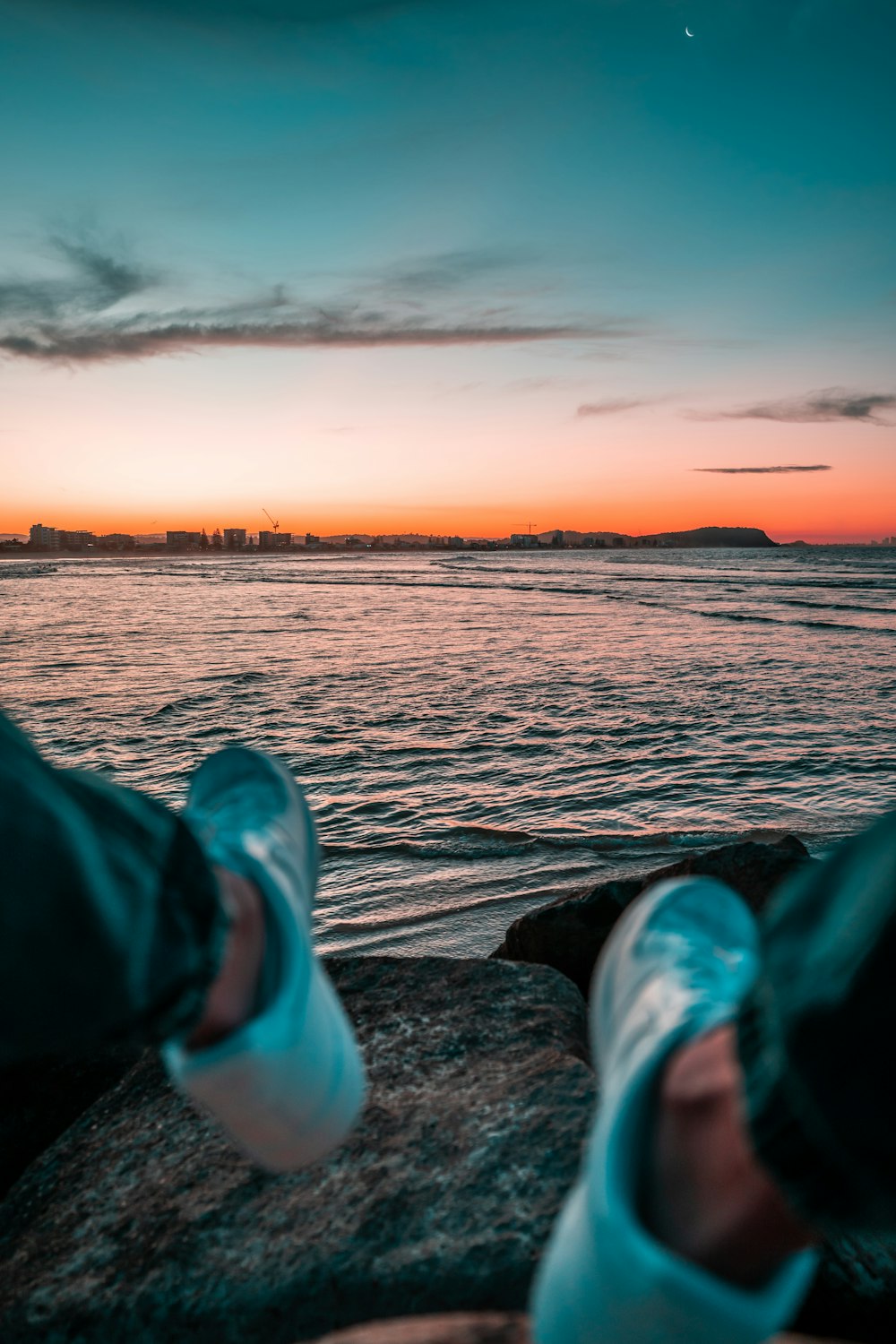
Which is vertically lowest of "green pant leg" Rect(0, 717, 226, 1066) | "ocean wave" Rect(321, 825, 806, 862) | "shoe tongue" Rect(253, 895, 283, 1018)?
"ocean wave" Rect(321, 825, 806, 862)

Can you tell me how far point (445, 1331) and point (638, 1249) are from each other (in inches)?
21.9

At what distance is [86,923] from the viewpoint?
3.18ft

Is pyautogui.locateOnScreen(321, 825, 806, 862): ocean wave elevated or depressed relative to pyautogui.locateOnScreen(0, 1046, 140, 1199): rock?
depressed

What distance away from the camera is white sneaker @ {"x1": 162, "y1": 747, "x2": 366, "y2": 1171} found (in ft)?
3.64

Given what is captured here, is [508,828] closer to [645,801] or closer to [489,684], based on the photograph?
[645,801]

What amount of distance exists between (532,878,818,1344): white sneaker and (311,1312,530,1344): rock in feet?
0.64

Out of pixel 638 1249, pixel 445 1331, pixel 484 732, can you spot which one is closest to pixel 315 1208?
pixel 445 1331

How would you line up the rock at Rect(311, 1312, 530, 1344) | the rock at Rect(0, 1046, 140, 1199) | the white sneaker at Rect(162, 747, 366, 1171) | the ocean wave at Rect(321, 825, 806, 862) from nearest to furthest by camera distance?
the white sneaker at Rect(162, 747, 366, 1171), the rock at Rect(311, 1312, 530, 1344), the rock at Rect(0, 1046, 140, 1199), the ocean wave at Rect(321, 825, 806, 862)

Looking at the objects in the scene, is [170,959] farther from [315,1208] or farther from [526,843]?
[526,843]

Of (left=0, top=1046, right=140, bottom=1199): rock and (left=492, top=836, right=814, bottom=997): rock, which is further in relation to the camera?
(left=492, top=836, right=814, bottom=997): rock

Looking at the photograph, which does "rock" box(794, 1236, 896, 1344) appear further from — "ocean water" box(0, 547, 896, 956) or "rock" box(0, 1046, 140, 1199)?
"ocean water" box(0, 547, 896, 956)

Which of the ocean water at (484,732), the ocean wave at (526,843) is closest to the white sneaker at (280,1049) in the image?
the ocean water at (484,732)

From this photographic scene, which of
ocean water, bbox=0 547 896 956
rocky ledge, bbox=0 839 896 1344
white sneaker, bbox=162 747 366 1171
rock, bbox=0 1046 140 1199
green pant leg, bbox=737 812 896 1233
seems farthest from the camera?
ocean water, bbox=0 547 896 956

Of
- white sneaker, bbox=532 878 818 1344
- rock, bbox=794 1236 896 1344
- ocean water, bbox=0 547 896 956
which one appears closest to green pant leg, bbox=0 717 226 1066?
white sneaker, bbox=532 878 818 1344
